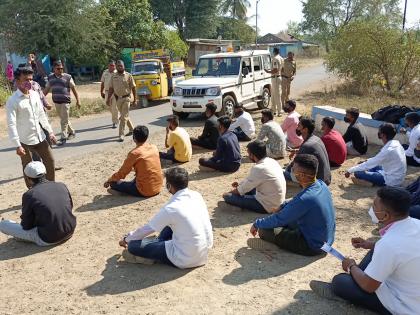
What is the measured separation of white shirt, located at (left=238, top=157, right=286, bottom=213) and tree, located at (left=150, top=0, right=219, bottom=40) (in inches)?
1526

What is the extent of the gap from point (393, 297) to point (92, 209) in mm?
4462

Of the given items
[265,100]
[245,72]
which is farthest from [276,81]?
[265,100]

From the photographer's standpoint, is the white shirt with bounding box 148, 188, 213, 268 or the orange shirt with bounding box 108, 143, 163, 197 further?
the orange shirt with bounding box 108, 143, 163, 197

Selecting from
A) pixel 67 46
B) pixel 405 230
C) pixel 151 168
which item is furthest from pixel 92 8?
pixel 405 230

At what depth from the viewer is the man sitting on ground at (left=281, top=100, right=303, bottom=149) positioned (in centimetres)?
856

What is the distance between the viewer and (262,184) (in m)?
5.33

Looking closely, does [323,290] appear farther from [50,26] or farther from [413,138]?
[50,26]

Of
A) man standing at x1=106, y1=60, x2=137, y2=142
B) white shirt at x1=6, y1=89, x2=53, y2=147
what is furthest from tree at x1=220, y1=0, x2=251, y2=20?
white shirt at x1=6, y1=89, x2=53, y2=147

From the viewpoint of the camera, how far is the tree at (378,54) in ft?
53.8

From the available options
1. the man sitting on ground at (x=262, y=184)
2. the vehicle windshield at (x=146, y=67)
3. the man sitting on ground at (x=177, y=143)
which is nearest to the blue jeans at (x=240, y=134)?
the man sitting on ground at (x=177, y=143)

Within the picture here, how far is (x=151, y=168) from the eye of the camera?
20.5 ft

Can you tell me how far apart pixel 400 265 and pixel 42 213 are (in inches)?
146

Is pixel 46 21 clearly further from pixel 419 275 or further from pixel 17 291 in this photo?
pixel 419 275

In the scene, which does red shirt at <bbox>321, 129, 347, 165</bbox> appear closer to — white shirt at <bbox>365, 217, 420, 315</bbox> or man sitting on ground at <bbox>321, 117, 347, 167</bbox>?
man sitting on ground at <bbox>321, 117, 347, 167</bbox>
